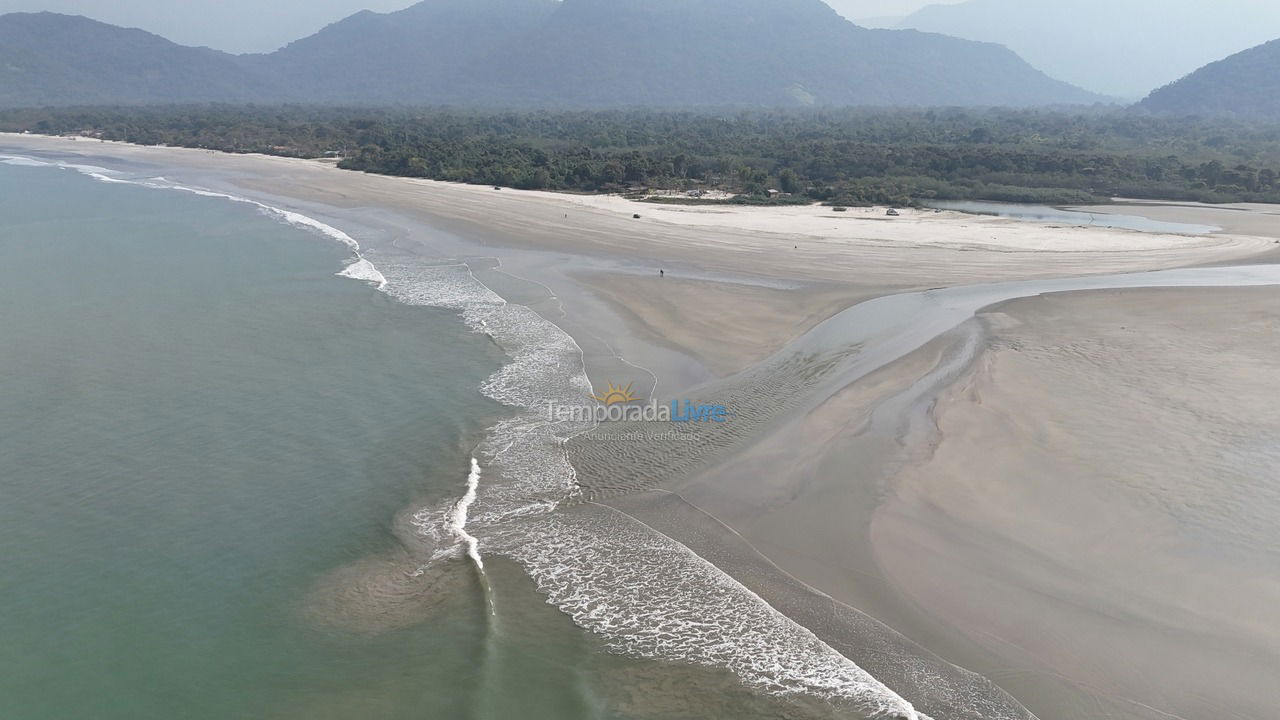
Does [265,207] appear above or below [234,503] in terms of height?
above

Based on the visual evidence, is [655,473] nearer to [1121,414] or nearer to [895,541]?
[895,541]

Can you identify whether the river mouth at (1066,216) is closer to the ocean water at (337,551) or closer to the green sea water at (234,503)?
the ocean water at (337,551)

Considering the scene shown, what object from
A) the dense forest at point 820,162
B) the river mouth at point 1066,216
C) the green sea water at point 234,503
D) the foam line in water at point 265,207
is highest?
the dense forest at point 820,162

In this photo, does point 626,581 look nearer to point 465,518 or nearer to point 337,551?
point 465,518

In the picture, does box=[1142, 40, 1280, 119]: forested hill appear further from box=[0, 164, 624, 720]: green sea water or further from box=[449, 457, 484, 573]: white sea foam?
box=[449, 457, 484, 573]: white sea foam

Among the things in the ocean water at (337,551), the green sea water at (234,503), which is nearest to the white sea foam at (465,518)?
the ocean water at (337,551)

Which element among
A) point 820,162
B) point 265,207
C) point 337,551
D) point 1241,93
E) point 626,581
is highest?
point 1241,93

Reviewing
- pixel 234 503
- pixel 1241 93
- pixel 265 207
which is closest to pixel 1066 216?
pixel 234 503
